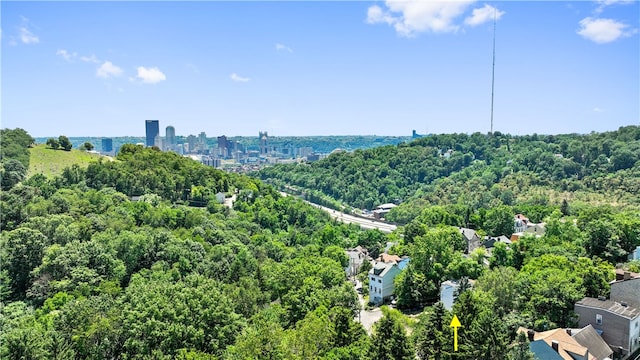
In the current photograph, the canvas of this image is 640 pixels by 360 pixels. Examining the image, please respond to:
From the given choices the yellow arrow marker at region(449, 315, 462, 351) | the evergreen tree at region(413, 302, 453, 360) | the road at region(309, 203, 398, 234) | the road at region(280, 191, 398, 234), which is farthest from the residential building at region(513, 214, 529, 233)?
the yellow arrow marker at region(449, 315, 462, 351)

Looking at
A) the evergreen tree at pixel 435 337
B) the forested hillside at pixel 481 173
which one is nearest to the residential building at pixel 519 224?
the forested hillside at pixel 481 173

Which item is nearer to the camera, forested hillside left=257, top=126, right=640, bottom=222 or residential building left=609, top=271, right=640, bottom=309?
residential building left=609, top=271, right=640, bottom=309

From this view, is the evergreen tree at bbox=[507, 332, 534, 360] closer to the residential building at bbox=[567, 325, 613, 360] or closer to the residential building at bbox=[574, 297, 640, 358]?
the residential building at bbox=[567, 325, 613, 360]

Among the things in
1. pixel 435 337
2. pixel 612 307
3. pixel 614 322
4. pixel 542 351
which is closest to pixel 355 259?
pixel 612 307

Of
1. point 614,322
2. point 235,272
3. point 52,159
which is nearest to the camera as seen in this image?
point 614,322

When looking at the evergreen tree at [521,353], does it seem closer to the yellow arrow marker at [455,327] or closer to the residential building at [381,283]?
the yellow arrow marker at [455,327]

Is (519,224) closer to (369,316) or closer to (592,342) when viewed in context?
(369,316)
